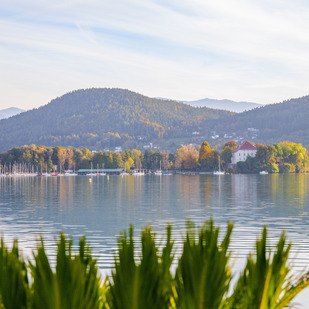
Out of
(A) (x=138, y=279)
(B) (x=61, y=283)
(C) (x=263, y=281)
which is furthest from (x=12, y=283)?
(C) (x=263, y=281)

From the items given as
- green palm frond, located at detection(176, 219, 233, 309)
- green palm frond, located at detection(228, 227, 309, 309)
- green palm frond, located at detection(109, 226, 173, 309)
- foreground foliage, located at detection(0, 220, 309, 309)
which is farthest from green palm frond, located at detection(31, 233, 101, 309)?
green palm frond, located at detection(228, 227, 309, 309)

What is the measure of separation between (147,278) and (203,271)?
0.30 m

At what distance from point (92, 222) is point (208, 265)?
3343 centimetres

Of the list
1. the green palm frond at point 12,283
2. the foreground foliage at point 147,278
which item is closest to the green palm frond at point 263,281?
the foreground foliage at point 147,278

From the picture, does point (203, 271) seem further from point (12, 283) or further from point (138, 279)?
point (12, 283)

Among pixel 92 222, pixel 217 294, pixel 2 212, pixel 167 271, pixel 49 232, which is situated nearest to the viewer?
pixel 217 294

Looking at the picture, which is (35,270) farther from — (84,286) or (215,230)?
(215,230)

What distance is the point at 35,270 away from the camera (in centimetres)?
315

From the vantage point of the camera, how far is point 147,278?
3211 millimetres

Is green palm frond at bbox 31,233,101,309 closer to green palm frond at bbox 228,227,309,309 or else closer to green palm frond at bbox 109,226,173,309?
green palm frond at bbox 109,226,173,309

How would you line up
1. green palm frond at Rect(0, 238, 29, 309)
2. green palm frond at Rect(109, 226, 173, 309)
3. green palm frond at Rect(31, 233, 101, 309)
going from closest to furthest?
green palm frond at Rect(31, 233, 101, 309), green palm frond at Rect(109, 226, 173, 309), green palm frond at Rect(0, 238, 29, 309)

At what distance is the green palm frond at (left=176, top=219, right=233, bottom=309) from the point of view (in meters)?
3.15

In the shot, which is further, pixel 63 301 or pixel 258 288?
pixel 258 288

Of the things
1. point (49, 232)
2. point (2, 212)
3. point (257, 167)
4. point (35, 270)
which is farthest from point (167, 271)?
point (257, 167)
